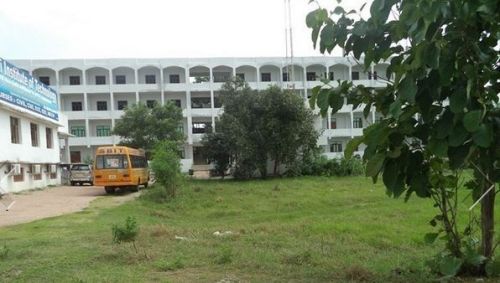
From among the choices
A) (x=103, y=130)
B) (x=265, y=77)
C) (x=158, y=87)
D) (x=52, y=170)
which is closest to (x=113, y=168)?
(x=52, y=170)

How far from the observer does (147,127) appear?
36.8 m

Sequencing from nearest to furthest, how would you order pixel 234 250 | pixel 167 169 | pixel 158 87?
pixel 234 250
pixel 167 169
pixel 158 87

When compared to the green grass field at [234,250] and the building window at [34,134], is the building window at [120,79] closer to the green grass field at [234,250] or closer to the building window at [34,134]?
the building window at [34,134]

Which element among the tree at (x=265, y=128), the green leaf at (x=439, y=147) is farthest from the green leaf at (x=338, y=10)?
the tree at (x=265, y=128)

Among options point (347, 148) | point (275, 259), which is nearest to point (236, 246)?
point (275, 259)

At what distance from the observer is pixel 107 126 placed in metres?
55.5

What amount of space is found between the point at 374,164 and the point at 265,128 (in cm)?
2760

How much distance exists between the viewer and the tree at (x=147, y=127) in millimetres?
36688

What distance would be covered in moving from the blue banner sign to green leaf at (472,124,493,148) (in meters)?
24.1

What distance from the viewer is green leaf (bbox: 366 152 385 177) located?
3.54 metres

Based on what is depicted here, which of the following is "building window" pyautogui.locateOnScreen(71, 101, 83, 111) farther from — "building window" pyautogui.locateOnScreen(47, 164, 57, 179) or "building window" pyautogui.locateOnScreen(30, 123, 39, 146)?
"building window" pyautogui.locateOnScreen(30, 123, 39, 146)

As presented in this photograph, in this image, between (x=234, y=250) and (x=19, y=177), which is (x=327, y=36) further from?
(x=19, y=177)

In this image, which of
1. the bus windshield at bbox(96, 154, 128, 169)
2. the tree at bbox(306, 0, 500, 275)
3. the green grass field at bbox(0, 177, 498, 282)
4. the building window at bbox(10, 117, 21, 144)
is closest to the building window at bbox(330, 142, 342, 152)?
the bus windshield at bbox(96, 154, 128, 169)

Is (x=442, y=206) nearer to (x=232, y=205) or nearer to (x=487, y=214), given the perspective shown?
(x=487, y=214)
